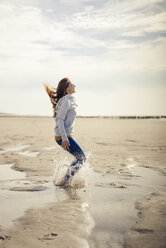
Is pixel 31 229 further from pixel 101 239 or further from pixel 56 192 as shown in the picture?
pixel 56 192

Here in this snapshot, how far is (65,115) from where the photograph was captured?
4.46 m

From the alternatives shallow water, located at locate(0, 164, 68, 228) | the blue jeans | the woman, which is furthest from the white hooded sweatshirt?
shallow water, located at locate(0, 164, 68, 228)

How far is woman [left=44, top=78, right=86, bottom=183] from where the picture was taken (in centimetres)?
438

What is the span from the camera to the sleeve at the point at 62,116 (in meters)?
4.33

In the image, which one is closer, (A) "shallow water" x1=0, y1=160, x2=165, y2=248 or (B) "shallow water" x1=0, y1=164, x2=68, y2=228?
(A) "shallow water" x1=0, y1=160, x2=165, y2=248

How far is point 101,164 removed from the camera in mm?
7016

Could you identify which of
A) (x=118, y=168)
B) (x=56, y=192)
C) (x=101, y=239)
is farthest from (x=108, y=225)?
(x=118, y=168)

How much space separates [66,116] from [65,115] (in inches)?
2.6

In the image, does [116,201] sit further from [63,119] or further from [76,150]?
[63,119]

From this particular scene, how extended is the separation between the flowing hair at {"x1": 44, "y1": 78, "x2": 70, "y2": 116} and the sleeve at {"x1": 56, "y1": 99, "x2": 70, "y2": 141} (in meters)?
0.23

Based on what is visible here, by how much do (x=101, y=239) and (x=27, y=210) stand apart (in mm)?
Result: 1198

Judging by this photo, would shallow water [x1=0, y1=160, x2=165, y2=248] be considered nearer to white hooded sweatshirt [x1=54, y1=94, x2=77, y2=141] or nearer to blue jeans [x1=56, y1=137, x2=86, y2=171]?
blue jeans [x1=56, y1=137, x2=86, y2=171]

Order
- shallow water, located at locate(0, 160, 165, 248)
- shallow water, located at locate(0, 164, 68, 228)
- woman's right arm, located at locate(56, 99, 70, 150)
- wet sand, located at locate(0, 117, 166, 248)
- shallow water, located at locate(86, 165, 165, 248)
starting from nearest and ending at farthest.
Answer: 1. wet sand, located at locate(0, 117, 166, 248)
2. shallow water, located at locate(86, 165, 165, 248)
3. shallow water, located at locate(0, 160, 165, 248)
4. shallow water, located at locate(0, 164, 68, 228)
5. woman's right arm, located at locate(56, 99, 70, 150)

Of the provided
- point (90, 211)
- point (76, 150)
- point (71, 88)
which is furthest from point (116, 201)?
point (71, 88)
